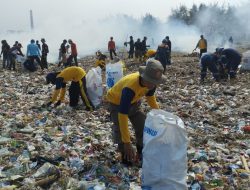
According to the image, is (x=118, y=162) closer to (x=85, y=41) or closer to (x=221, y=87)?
(x=221, y=87)

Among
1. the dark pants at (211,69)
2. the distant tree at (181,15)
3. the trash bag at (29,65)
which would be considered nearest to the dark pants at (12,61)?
the trash bag at (29,65)

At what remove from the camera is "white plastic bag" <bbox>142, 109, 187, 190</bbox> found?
3812 mm

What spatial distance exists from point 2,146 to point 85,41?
35.8 meters

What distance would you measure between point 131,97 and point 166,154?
2.69 ft

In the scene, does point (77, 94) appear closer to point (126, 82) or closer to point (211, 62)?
point (126, 82)

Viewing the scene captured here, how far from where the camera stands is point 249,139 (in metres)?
6.61

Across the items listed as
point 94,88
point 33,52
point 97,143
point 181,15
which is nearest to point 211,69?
point 94,88

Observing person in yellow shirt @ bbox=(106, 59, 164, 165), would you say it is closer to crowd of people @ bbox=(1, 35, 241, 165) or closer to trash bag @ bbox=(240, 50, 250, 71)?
crowd of people @ bbox=(1, 35, 241, 165)

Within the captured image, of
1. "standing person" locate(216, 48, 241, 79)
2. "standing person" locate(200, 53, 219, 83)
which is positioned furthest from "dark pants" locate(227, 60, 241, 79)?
"standing person" locate(200, 53, 219, 83)

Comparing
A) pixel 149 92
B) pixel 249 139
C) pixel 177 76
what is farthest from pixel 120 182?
pixel 177 76

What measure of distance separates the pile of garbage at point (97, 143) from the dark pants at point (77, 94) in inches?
6.5

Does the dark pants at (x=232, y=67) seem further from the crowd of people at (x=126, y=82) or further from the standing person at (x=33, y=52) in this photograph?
the standing person at (x=33, y=52)

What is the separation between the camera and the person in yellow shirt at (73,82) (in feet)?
27.4

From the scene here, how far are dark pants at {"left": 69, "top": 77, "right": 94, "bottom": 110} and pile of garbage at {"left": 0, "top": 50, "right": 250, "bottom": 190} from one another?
0.54 ft
